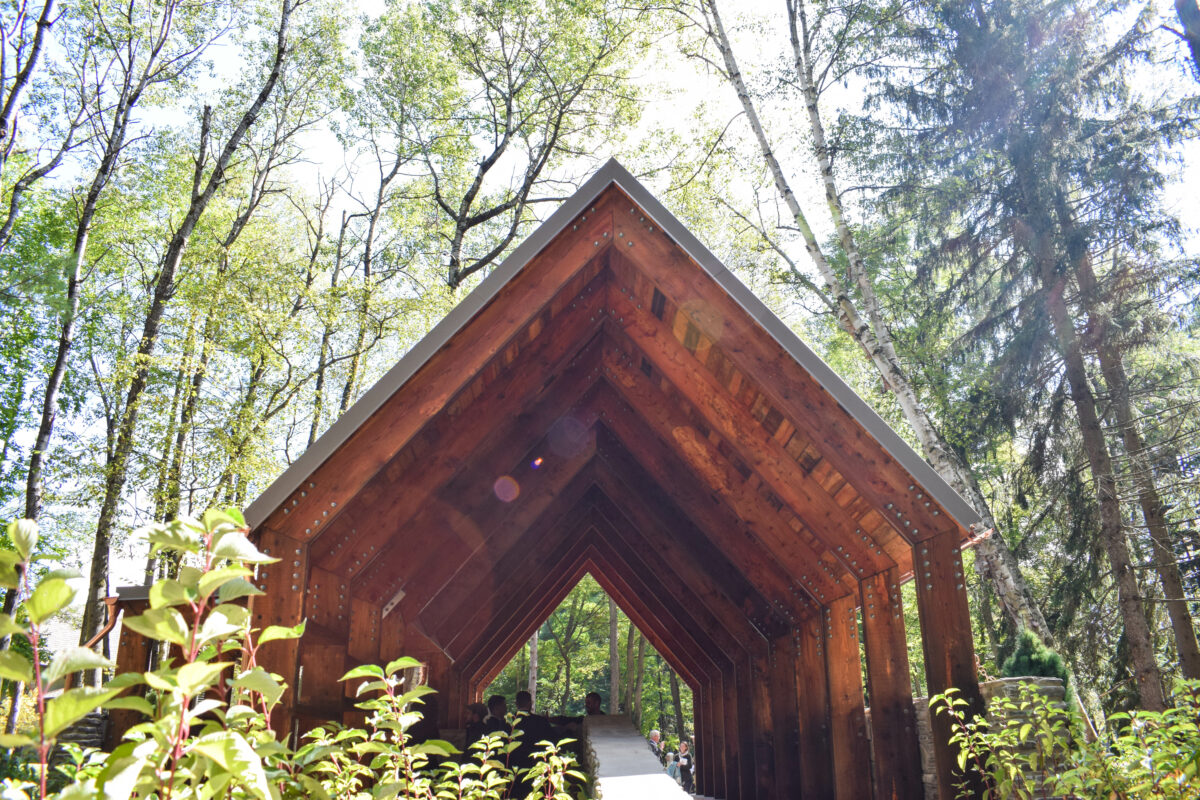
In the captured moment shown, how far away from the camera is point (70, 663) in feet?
3.42

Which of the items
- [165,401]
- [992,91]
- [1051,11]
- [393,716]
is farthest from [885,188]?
[393,716]

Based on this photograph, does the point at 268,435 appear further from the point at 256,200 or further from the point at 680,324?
the point at 680,324

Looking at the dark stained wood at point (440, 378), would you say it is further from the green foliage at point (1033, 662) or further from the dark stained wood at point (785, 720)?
the green foliage at point (1033, 662)

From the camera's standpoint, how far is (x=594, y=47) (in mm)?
17562

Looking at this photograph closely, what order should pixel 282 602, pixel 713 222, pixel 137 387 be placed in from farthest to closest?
pixel 713 222 < pixel 137 387 < pixel 282 602

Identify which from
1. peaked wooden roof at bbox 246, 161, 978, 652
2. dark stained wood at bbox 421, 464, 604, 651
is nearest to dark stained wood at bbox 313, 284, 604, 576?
peaked wooden roof at bbox 246, 161, 978, 652

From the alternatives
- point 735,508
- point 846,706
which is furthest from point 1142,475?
point 735,508

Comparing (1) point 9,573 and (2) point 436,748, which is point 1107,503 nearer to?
(2) point 436,748

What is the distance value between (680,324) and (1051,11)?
13.1 metres

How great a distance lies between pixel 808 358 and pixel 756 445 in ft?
4.01

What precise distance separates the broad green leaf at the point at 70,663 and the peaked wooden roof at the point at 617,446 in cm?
313

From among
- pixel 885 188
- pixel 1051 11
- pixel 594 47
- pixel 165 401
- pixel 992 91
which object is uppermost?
pixel 594 47

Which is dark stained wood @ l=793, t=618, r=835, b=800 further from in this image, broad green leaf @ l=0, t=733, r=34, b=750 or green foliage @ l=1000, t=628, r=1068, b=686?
broad green leaf @ l=0, t=733, r=34, b=750

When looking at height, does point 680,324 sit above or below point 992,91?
below
